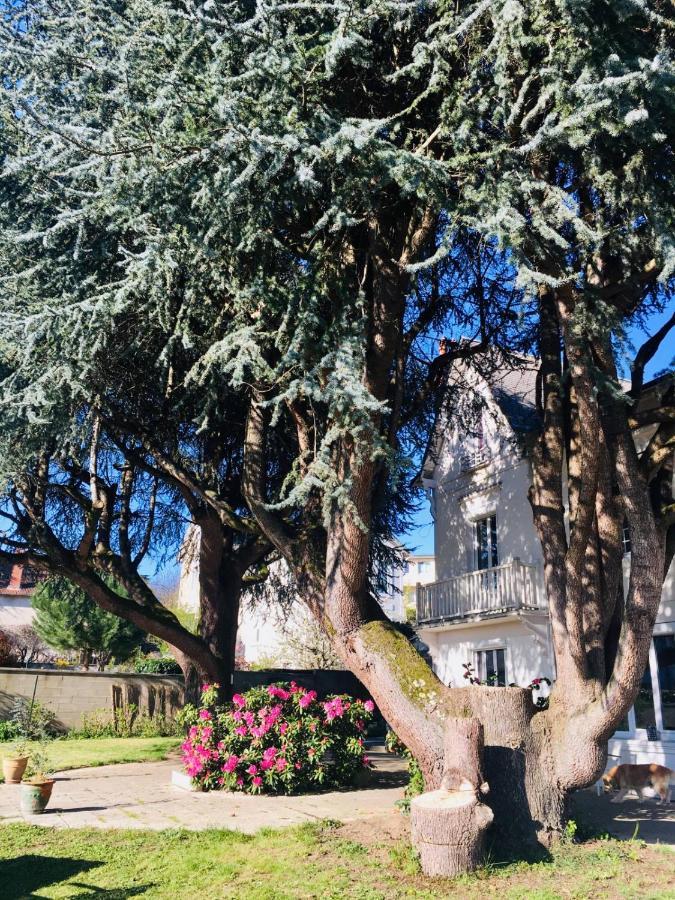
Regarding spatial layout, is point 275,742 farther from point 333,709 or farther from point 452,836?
point 452,836

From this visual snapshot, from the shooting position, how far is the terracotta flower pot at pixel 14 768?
38.9ft

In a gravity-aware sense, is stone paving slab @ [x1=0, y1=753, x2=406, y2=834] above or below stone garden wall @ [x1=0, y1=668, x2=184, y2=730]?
below

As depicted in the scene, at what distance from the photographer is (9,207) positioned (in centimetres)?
927

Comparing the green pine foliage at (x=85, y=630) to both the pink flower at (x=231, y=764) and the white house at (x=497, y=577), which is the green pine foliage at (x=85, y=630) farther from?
the pink flower at (x=231, y=764)

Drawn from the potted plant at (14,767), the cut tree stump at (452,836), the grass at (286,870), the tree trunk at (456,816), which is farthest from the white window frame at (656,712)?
the potted plant at (14,767)

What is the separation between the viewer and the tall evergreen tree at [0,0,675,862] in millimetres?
6598

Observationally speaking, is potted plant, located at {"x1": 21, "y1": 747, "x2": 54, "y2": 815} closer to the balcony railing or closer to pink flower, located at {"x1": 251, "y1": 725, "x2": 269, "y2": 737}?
pink flower, located at {"x1": 251, "y1": 725, "x2": 269, "y2": 737}

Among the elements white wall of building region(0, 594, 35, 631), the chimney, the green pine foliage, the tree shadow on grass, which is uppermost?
the chimney

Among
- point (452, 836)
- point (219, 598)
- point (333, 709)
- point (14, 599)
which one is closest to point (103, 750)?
point (219, 598)

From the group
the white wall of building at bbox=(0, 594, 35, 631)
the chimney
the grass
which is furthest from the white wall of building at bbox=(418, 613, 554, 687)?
the chimney

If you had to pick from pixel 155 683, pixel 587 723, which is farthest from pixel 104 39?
pixel 155 683

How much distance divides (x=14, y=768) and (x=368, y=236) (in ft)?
32.6

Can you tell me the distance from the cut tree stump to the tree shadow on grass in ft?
7.95

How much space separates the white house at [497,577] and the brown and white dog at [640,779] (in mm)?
2447
